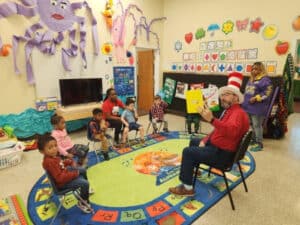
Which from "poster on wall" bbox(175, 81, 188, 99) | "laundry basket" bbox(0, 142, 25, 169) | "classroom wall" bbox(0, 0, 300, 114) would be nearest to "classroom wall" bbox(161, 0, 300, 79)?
"classroom wall" bbox(0, 0, 300, 114)

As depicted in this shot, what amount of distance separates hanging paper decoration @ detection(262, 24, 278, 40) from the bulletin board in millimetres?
3336

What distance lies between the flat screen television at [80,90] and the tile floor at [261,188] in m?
1.19

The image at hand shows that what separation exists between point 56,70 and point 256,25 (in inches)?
162

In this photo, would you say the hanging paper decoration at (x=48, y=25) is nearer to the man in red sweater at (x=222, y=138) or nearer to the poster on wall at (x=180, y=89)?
the poster on wall at (x=180, y=89)

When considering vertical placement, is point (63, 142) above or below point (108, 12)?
below

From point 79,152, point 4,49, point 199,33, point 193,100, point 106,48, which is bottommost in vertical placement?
point 79,152

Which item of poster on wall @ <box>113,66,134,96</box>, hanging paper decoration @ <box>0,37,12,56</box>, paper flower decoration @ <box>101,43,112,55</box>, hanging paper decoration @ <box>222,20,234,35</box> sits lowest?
poster on wall @ <box>113,66,134,96</box>

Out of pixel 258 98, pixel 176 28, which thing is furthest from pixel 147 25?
pixel 258 98

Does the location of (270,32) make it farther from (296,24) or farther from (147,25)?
(147,25)

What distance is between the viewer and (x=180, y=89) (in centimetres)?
559

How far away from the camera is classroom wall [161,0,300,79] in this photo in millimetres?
3986

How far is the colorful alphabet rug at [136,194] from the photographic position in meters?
1.90

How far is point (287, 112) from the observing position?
3859mm

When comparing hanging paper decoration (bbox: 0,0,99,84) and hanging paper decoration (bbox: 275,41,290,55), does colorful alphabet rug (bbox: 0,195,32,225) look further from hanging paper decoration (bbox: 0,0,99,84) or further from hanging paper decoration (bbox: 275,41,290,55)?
hanging paper decoration (bbox: 275,41,290,55)
